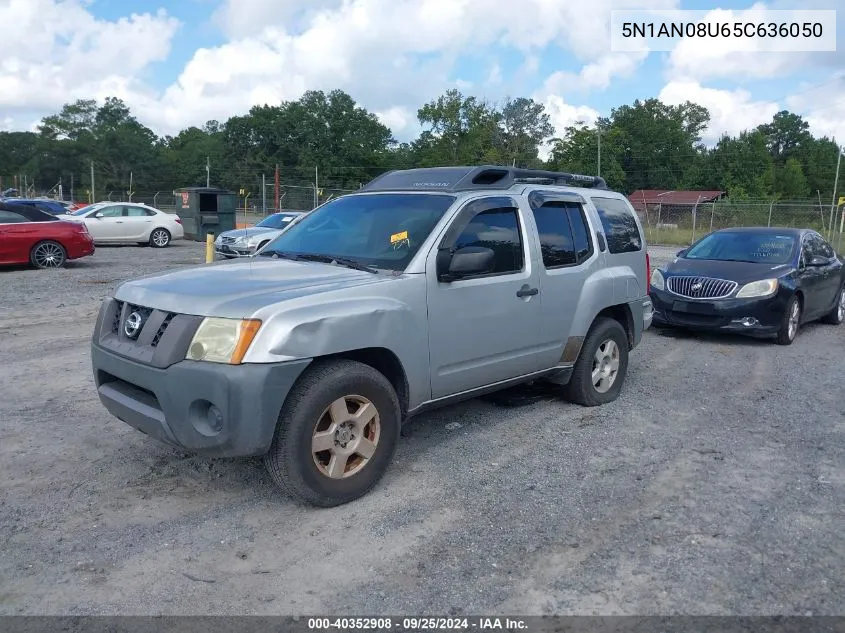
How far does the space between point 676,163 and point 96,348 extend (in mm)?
81480

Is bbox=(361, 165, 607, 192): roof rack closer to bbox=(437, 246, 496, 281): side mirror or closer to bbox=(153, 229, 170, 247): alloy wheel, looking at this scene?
bbox=(437, 246, 496, 281): side mirror

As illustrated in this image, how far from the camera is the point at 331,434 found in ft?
13.2

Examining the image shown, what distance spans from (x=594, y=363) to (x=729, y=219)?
3440 cm

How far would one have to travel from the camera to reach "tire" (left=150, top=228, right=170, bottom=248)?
74.6 ft

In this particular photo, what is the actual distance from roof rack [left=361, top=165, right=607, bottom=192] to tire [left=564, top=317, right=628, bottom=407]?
4.42ft

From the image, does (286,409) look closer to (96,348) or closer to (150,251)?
(96,348)

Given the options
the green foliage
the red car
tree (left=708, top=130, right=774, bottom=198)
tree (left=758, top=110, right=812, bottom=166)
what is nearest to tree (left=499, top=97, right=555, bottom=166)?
the green foliage

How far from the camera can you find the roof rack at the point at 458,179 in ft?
17.1

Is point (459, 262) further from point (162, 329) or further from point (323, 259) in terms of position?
point (162, 329)

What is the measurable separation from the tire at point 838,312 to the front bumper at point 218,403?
10171 mm

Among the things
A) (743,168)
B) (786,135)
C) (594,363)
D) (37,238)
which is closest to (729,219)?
(37,238)

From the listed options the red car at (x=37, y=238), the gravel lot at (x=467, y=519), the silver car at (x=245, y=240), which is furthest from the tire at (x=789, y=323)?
the red car at (x=37, y=238)

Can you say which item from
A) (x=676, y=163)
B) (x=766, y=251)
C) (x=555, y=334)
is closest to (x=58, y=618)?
(x=555, y=334)

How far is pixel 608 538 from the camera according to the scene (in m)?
3.82
